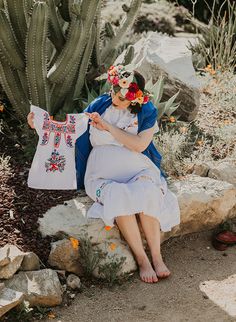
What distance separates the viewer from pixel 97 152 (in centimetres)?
504

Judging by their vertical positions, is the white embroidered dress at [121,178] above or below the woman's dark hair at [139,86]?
below

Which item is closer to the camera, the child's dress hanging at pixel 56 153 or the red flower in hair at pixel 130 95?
the red flower in hair at pixel 130 95

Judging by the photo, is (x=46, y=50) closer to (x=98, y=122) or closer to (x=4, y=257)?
(x=98, y=122)

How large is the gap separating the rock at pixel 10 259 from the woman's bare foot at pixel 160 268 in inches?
42.2

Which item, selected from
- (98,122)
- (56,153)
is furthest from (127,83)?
(56,153)

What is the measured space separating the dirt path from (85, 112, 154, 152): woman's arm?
3.34ft

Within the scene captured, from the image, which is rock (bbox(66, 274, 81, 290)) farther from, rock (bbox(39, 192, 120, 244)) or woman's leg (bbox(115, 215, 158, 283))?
woman's leg (bbox(115, 215, 158, 283))

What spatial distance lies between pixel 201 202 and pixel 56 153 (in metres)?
1.32

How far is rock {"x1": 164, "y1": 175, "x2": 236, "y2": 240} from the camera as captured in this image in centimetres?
526

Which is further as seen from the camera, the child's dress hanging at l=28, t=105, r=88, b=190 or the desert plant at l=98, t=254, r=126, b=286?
the child's dress hanging at l=28, t=105, r=88, b=190

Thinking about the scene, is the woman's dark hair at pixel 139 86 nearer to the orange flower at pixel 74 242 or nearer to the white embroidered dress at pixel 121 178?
the white embroidered dress at pixel 121 178

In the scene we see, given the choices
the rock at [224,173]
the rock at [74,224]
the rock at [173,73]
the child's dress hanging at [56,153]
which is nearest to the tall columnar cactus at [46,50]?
the rock at [173,73]

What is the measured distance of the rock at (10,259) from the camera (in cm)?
434

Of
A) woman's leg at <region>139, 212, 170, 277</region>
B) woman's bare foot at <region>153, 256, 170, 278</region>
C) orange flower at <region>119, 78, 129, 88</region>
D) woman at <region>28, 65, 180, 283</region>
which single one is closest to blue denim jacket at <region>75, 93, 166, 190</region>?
woman at <region>28, 65, 180, 283</region>
